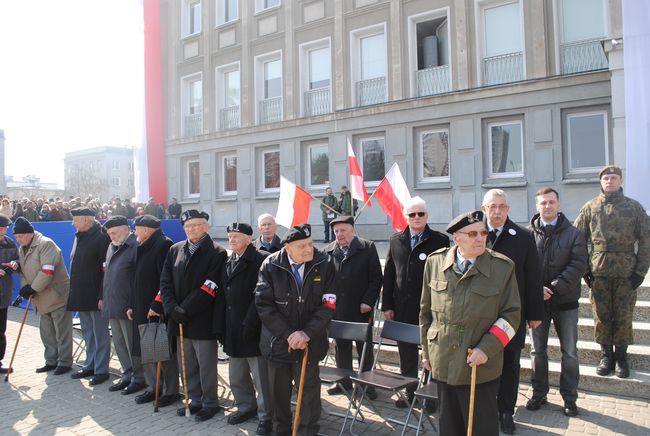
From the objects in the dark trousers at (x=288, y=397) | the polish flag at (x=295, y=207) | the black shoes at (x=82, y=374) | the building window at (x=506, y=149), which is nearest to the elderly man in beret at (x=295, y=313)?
the dark trousers at (x=288, y=397)

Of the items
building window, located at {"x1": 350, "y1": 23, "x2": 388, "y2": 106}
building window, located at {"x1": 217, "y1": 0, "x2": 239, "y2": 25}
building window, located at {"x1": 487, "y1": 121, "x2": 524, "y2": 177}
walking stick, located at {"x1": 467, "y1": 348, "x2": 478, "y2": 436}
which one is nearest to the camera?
walking stick, located at {"x1": 467, "y1": 348, "x2": 478, "y2": 436}

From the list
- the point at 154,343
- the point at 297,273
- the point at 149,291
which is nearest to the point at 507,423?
the point at 297,273

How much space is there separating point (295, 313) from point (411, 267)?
138cm

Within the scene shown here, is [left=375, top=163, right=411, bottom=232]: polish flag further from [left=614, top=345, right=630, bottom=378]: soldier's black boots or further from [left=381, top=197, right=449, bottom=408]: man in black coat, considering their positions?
[left=614, top=345, right=630, bottom=378]: soldier's black boots

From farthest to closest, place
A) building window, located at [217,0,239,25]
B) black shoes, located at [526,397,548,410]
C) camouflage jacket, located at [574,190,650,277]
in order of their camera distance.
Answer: building window, located at [217,0,239,25]
camouflage jacket, located at [574,190,650,277]
black shoes, located at [526,397,548,410]

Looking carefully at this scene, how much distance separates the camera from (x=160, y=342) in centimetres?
546

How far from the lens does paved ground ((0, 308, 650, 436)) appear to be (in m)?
4.70

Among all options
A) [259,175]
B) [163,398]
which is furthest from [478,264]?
[259,175]

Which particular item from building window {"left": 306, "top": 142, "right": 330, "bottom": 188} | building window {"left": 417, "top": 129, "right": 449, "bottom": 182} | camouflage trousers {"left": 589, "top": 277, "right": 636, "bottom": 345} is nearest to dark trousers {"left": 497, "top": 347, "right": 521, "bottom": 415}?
camouflage trousers {"left": 589, "top": 277, "right": 636, "bottom": 345}

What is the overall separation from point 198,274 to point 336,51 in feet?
43.1

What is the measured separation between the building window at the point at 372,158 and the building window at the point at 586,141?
530 cm

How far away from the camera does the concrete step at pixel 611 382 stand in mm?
5242

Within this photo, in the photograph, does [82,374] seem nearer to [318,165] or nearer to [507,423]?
[507,423]

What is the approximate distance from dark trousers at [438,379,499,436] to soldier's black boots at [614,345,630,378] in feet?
9.01
